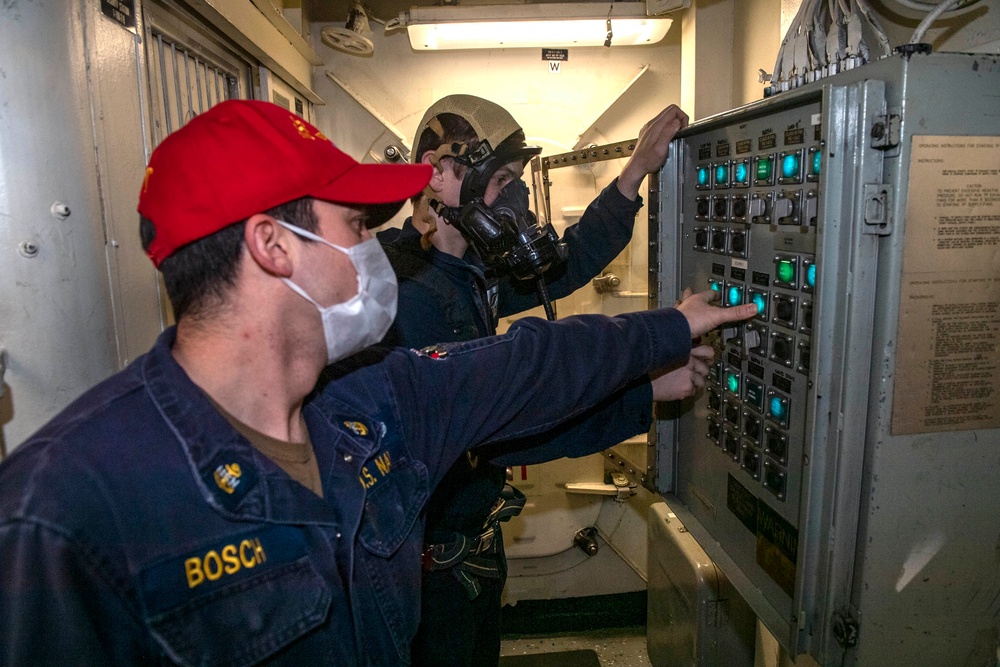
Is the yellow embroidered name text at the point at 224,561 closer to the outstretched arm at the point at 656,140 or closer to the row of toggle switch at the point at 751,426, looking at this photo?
the row of toggle switch at the point at 751,426

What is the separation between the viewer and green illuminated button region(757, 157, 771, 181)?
54.5 inches

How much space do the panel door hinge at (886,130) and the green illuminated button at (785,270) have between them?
0.97 ft

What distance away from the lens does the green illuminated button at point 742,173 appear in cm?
148

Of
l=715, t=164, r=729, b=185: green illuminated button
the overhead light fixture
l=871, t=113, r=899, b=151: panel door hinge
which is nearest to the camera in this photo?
l=871, t=113, r=899, b=151: panel door hinge

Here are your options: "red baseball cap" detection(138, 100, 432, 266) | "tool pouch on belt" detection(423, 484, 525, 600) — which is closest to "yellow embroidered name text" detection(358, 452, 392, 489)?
"red baseball cap" detection(138, 100, 432, 266)

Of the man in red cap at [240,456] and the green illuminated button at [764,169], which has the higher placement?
the green illuminated button at [764,169]

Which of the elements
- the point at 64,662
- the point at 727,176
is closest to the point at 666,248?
the point at 727,176

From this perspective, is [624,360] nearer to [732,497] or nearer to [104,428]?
[732,497]

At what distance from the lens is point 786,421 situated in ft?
4.55

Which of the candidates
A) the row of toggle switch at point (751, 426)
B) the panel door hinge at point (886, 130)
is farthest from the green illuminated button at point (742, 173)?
the row of toggle switch at point (751, 426)

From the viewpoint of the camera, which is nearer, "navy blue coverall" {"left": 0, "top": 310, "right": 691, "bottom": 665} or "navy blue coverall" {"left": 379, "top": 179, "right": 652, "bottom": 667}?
"navy blue coverall" {"left": 0, "top": 310, "right": 691, "bottom": 665}

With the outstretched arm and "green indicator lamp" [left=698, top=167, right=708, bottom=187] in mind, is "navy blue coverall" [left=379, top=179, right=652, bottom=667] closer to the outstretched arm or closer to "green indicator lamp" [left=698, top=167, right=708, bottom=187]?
the outstretched arm

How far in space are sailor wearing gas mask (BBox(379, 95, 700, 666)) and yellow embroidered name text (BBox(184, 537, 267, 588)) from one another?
91cm

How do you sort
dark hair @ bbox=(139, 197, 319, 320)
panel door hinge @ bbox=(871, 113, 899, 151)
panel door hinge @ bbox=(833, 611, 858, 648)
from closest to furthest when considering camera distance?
1. dark hair @ bbox=(139, 197, 319, 320)
2. panel door hinge @ bbox=(871, 113, 899, 151)
3. panel door hinge @ bbox=(833, 611, 858, 648)
